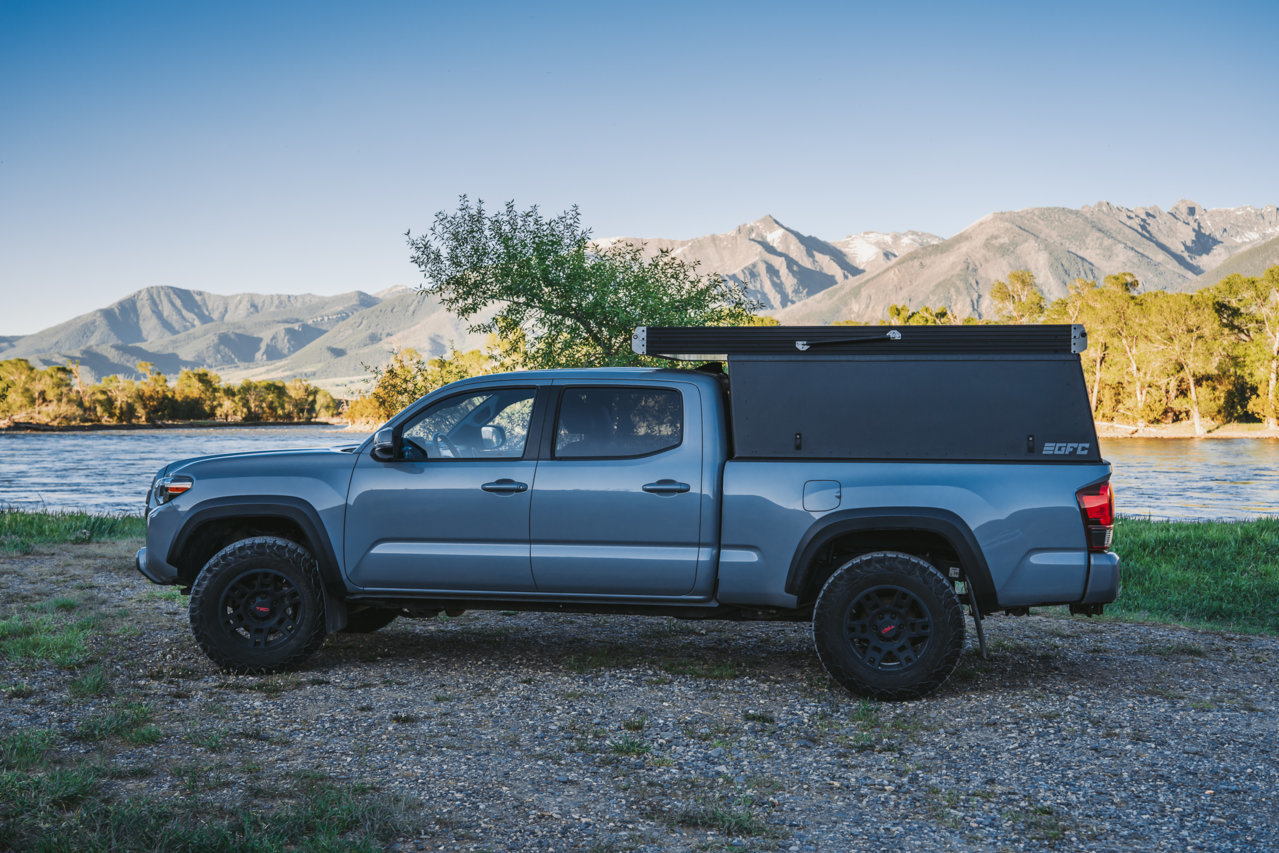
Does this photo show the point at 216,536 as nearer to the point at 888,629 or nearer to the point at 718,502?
the point at 718,502

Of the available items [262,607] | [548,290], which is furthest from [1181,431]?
[262,607]

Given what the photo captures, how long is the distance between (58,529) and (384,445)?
10.5m

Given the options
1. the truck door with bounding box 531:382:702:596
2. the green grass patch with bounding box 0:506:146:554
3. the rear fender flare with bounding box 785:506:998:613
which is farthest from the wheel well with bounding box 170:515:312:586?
the green grass patch with bounding box 0:506:146:554

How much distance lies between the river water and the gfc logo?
1069cm

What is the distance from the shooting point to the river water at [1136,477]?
27938 millimetres

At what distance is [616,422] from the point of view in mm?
6043

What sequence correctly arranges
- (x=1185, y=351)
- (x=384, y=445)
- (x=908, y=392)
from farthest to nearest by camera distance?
(x=1185, y=351), (x=384, y=445), (x=908, y=392)

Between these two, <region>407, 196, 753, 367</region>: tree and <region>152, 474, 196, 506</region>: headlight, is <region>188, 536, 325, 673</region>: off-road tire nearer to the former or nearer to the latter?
<region>152, 474, 196, 506</region>: headlight

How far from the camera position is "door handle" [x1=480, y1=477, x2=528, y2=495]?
19.5ft

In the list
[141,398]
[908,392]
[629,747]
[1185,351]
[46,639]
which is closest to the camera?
[629,747]

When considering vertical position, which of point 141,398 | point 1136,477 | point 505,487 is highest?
point 141,398

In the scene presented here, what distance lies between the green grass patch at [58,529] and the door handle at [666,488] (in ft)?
32.6

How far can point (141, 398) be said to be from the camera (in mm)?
129125

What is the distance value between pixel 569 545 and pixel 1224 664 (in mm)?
4710
